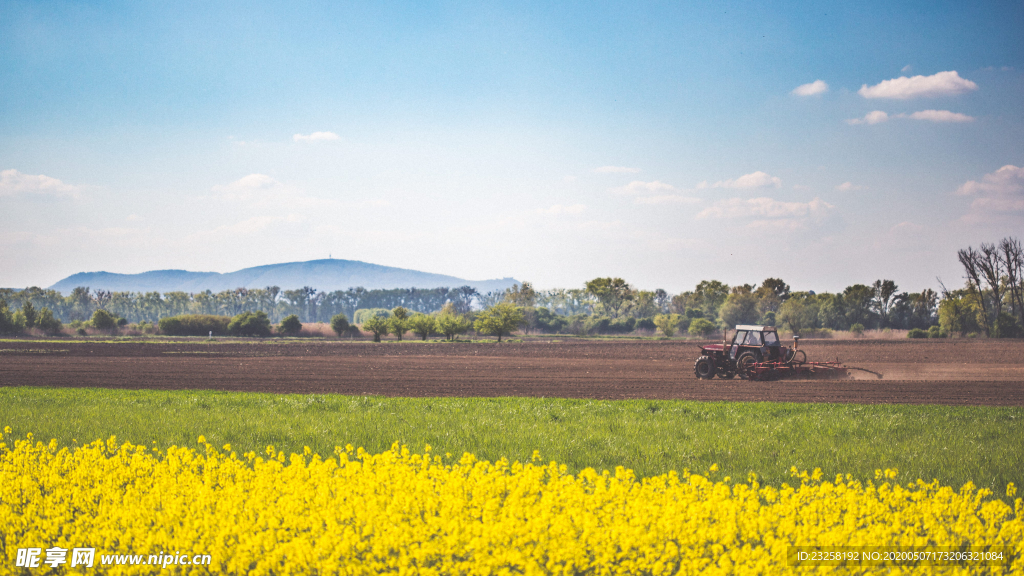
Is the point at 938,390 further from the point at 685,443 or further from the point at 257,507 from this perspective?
the point at 257,507

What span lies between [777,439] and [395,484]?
8.68 m

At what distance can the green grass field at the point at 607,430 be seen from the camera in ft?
34.4

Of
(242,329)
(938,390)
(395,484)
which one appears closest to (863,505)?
(395,484)

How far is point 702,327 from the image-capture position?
95.9 metres

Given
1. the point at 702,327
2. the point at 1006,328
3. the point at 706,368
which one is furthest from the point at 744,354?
the point at 1006,328

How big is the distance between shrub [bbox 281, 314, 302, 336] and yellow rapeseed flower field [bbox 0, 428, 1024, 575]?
88.7 m

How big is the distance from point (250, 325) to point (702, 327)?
63728 millimetres

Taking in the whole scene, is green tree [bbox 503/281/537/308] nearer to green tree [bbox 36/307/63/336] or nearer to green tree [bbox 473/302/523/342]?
green tree [bbox 473/302/523/342]

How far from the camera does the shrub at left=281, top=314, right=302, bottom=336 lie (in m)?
92.1

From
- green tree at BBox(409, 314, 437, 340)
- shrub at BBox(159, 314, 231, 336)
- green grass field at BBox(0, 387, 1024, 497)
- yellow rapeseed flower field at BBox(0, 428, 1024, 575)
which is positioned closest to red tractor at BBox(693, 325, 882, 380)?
green grass field at BBox(0, 387, 1024, 497)

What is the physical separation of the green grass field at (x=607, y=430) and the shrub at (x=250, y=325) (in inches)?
2901

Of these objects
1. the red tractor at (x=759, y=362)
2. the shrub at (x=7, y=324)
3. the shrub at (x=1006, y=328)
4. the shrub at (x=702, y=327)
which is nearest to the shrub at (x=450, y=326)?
the shrub at (x=702, y=327)

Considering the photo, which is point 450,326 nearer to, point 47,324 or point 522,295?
point 47,324

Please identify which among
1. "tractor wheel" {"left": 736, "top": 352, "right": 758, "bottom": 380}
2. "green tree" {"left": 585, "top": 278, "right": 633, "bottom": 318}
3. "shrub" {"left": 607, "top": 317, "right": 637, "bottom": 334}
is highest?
"green tree" {"left": 585, "top": 278, "right": 633, "bottom": 318}
